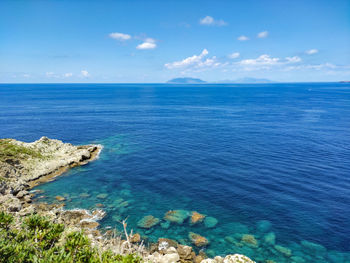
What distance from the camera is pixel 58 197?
45.1m

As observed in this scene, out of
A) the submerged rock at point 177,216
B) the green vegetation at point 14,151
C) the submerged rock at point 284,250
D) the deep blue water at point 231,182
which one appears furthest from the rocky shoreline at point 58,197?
the submerged rock at point 284,250

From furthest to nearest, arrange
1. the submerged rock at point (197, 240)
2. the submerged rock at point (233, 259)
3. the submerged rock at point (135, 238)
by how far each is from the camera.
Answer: the submerged rock at point (135, 238)
the submerged rock at point (197, 240)
the submerged rock at point (233, 259)

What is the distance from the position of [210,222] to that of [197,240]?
16.5 ft

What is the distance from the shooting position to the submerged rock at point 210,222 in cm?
3691

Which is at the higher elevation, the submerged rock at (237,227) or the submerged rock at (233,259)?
the submerged rock at (233,259)

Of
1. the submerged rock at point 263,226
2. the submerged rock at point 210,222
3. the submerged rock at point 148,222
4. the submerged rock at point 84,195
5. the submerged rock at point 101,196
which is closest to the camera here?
the submerged rock at point 263,226

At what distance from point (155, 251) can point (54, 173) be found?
130 feet

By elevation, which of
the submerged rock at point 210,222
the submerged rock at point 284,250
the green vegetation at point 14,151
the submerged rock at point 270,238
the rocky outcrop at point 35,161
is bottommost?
the submerged rock at point 284,250

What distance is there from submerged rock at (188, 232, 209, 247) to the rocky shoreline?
77.8 inches

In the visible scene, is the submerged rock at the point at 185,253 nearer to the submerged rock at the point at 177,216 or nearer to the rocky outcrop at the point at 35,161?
the submerged rock at the point at 177,216

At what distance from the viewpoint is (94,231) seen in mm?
35062

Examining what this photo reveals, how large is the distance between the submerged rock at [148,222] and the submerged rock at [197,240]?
6.77 m

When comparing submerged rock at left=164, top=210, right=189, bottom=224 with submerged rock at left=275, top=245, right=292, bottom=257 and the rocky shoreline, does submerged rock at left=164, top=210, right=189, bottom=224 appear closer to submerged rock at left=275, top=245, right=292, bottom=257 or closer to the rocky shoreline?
the rocky shoreline

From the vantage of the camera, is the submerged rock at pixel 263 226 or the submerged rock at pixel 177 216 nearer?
the submerged rock at pixel 263 226
